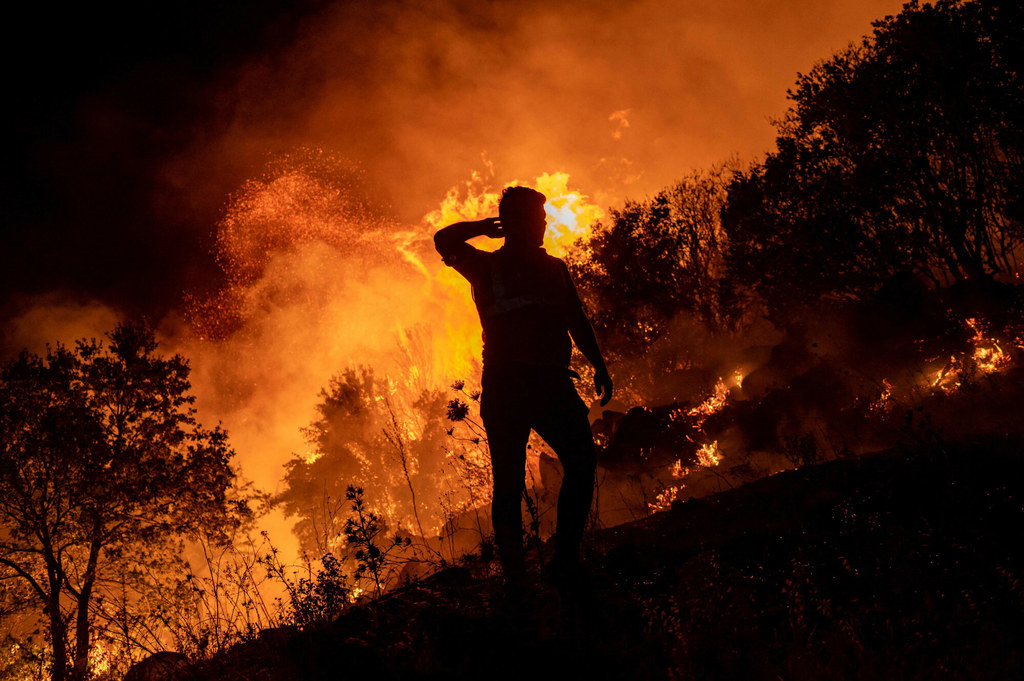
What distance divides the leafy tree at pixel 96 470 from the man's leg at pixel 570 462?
51.4 ft

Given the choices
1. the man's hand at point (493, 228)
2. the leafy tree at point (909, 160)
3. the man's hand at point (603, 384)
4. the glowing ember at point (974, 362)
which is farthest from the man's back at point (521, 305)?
the leafy tree at point (909, 160)

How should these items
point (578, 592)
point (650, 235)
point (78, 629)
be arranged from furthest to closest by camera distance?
point (650, 235), point (78, 629), point (578, 592)

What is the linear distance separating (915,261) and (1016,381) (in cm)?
704

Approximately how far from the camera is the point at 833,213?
51.7 ft

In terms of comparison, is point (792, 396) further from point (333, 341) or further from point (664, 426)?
point (333, 341)

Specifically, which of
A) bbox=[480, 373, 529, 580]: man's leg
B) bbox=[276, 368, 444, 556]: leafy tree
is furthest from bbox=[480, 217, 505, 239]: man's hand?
bbox=[276, 368, 444, 556]: leafy tree

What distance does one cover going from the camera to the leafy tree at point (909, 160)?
12977 mm

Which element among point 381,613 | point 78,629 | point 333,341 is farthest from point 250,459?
point 381,613

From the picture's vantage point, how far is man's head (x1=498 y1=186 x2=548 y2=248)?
350cm

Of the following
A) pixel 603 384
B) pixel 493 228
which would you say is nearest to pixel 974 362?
pixel 603 384

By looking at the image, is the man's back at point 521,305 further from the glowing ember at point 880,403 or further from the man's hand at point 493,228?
the glowing ember at point 880,403

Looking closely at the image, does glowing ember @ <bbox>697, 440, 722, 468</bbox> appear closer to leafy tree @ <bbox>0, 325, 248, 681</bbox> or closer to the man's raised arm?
the man's raised arm

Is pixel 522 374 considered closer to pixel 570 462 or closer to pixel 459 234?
pixel 570 462

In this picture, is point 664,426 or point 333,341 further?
point 333,341
